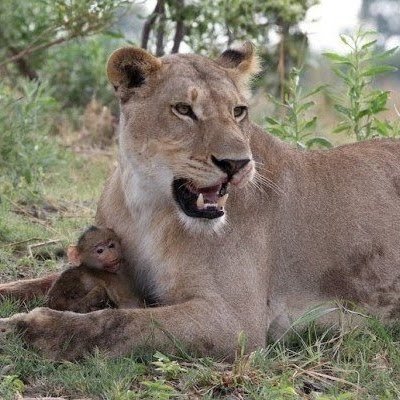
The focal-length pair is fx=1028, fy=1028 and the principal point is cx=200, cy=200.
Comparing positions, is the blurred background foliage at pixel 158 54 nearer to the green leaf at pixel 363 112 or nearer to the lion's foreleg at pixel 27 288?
the green leaf at pixel 363 112

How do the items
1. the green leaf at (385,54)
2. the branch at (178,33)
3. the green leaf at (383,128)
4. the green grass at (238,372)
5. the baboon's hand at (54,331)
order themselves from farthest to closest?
the branch at (178,33) → the green leaf at (383,128) → the green leaf at (385,54) → the baboon's hand at (54,331) → the green grass at (238,372)

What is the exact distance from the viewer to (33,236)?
5.96 metres

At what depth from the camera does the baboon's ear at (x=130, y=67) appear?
13.8 feet

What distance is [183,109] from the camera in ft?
13.4

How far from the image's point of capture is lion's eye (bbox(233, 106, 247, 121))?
421 centimetres

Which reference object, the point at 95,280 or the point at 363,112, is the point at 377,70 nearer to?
the point at 363,112

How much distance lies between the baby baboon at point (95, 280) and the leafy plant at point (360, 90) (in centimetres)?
193

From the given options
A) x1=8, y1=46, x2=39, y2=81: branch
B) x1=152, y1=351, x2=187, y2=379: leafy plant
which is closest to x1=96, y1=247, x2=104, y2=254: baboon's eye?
x1=152, y1=351, x2=187, y2=379: leafy plant

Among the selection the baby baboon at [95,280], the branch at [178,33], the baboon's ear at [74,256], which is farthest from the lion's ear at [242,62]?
the branch at [178,33]

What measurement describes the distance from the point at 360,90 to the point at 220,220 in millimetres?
2114

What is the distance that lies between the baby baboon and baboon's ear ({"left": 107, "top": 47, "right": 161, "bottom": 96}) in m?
0.67

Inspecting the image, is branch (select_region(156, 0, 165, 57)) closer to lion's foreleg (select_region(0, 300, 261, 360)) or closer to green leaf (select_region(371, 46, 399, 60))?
green leaf (select_region(371, 46, 399, 60))

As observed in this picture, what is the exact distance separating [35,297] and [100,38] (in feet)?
26.4

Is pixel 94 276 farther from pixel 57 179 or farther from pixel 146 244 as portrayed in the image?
pixel 57 179
